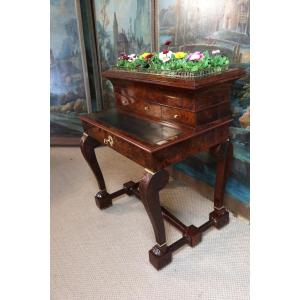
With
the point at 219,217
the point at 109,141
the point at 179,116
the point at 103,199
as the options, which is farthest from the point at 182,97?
the point at 103,199

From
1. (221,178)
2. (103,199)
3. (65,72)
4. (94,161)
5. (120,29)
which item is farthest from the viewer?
(65,72)

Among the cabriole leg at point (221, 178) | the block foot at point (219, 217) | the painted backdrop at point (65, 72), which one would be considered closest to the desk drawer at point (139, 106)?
the cabriole leg at point (221, 178)

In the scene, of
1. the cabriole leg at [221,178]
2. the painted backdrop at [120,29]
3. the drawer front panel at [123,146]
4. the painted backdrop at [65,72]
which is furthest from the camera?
the painted backdrop at [65,72]

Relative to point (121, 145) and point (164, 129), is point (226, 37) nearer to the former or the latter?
point (164, 129)

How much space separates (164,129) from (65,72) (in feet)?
6.61

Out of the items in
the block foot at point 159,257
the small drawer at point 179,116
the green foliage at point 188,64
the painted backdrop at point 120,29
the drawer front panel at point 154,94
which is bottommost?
the block foot at point 159,257

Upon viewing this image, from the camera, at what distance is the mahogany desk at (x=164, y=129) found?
1427 millimetres

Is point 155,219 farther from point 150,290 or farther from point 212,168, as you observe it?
point 212,168

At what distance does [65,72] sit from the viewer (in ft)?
10.3

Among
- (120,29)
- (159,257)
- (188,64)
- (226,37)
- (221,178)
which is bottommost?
(159,257)

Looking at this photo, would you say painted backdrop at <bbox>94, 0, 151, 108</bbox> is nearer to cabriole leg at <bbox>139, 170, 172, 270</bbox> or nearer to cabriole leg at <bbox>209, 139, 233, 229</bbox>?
cabriole leg at <bbox>209, 139, 233, 229</bbox>

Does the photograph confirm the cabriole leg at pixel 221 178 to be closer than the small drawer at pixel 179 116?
No

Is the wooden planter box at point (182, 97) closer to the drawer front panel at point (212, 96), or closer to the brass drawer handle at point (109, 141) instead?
the drawer front panel at point (212, 96)

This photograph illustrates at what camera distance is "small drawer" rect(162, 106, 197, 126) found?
1.50m
